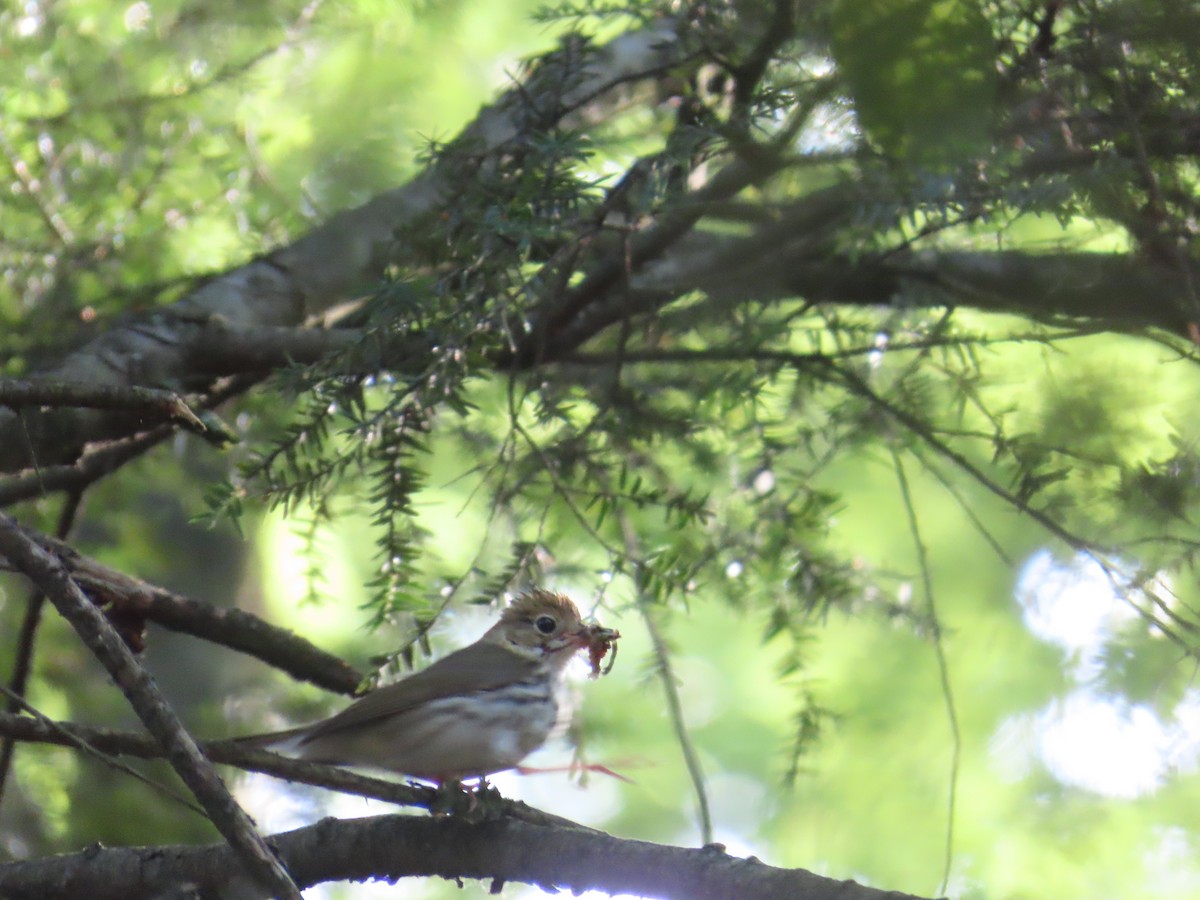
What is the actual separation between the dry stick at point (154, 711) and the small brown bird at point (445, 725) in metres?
0.84

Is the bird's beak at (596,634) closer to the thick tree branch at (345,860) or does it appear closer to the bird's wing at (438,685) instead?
the bird's wing at (438,685)

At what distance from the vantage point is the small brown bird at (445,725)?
2.23 m

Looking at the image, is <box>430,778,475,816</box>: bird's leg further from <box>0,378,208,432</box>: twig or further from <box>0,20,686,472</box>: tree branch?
<box>0,20,686,472</box>: tree branch

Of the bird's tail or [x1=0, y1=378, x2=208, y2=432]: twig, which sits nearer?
[x1=0, y1=378, x2=208, y2=432]: twig

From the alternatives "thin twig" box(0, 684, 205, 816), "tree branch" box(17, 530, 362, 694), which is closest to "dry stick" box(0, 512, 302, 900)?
"thin twig" box(0, 684, 205, 816)

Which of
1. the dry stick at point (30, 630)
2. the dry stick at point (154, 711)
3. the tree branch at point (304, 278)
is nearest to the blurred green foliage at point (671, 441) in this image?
the tree branch at point (304, 278)

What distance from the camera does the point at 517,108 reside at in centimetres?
257

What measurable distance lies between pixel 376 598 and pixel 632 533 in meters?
0.90

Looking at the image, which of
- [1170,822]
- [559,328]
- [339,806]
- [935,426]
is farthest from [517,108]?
[1170,822]

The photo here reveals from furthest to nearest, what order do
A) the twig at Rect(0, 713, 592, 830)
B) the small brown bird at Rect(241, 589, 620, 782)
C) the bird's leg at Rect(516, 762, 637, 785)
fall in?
1. the small brown bird at Rect(241, 589, 620, 782)
2. the bird's leg at Rect(516, 762, 637, 785)
3. the twig at Rect(0, 713, 592, 830)

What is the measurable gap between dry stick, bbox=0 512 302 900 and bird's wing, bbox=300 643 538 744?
2.86 ft

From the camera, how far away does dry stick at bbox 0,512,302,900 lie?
134 centimetres

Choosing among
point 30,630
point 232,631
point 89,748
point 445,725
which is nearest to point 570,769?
point 445,725

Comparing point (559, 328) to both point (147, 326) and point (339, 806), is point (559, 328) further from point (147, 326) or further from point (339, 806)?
point (339, 806)
